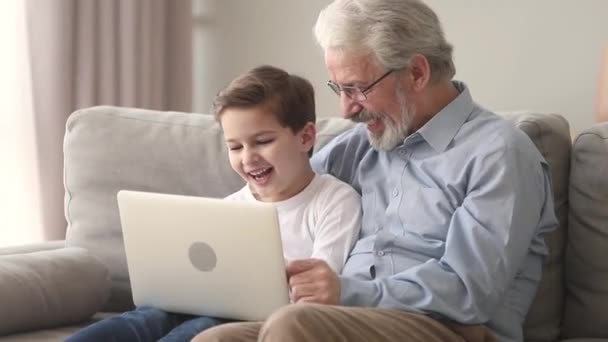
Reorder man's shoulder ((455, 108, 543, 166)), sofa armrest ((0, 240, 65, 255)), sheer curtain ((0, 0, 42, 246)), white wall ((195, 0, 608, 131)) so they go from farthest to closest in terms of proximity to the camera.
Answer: sheer curtain ((0, 0, 42, 246)) → white wall ((195, 0, 608, 131)) → sofa armrest ((0, 240, 65, 255)) → man's shoulder ((455, 108, 543, 166))

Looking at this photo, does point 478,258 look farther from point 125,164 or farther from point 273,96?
point 125,164

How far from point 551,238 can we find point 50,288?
1.08 metres

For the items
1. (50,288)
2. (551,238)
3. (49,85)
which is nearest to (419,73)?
(551,238)

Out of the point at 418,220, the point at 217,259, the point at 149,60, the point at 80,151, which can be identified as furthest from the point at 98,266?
the point at 149,60

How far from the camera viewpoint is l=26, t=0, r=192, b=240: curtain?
3.02 m

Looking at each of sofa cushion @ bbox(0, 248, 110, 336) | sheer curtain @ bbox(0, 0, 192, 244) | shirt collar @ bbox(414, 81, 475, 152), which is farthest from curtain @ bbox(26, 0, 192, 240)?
shirt collar @ bbox(414, 81, 475, 152)

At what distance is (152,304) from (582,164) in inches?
37.0

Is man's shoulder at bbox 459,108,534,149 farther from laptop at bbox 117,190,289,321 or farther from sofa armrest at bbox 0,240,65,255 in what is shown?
sofa armrest at bbox 0,240,65,255

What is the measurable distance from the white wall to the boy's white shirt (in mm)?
993

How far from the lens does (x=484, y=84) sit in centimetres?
287

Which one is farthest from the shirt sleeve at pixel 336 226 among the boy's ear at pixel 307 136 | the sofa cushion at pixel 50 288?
the sofa cushion at pixel 50 288

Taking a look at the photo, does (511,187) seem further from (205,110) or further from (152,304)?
(205,110)

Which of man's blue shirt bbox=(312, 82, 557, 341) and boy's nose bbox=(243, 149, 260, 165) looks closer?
man's blue shirt bbox=(312, 82, 557, 341)

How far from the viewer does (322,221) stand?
1.94 m
